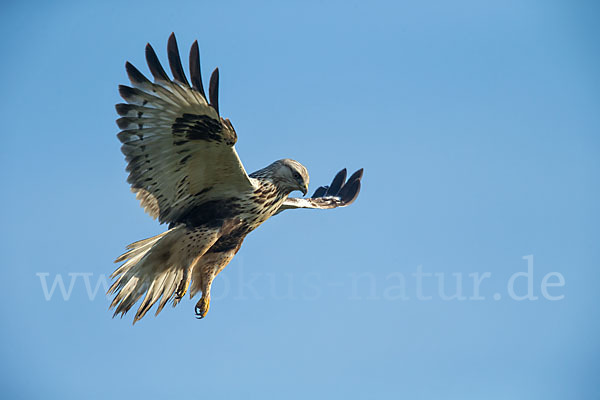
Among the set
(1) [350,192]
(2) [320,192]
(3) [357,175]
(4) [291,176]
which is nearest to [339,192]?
(1) [350,192]

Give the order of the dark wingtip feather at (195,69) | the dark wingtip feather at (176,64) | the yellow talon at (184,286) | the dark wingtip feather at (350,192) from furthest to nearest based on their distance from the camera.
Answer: the dark wingtip feather at (350,192) → the yellow talon at (184,286) → the dark wingtip feather at (176,64) → the dark wingtip feather at (195,69)

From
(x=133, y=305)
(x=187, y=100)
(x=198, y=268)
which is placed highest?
(x=187, y=100)

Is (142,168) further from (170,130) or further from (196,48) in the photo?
(196,48)

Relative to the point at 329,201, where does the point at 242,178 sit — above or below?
below

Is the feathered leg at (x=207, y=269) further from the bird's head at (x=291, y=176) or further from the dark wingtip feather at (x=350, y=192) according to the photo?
the dark wingtip feather at (x=350, y=192)

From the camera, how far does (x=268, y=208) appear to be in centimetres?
781

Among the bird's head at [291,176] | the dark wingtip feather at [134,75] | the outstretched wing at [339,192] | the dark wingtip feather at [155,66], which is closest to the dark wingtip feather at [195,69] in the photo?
the dark wingtip feather at [155,66]

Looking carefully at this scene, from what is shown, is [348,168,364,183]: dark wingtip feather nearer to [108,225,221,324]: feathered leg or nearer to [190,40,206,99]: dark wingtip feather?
[108,225,221,324]: feathered leg

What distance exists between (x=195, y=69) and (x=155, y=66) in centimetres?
41

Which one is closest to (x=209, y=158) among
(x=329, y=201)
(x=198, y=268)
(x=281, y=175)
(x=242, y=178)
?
(x=242, y=178)

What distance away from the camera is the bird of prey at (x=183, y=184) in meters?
6.90

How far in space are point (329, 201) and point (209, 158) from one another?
3.55 meters

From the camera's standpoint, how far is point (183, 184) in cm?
748

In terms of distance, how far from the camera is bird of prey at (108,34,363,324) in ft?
22.6
